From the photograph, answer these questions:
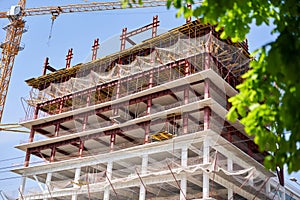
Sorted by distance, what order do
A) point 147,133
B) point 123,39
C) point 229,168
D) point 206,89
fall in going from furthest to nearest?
point 123,39, point 147,133, point 206,89, point 229,168

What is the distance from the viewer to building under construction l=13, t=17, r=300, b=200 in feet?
108

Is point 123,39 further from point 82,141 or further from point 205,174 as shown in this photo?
point 205,174

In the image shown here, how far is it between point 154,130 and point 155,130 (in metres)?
0.08

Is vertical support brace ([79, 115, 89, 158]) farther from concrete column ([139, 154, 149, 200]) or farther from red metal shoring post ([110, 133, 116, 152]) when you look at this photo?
concrete column ([139, 154, 149, 200])

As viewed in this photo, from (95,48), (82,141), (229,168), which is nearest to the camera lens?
(229,168)

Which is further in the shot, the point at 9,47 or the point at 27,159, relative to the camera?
the point at 9,47

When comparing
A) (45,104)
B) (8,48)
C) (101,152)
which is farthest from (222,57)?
(8,48)

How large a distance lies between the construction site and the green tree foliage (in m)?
24.7

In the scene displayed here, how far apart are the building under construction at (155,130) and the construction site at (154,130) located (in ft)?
0.28

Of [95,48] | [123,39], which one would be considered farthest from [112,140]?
[95,48]

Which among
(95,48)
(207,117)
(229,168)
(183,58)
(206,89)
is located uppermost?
(95,48)

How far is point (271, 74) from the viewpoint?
4.89 meters

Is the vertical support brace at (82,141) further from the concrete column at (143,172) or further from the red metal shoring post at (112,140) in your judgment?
the concrete column at (143,172)

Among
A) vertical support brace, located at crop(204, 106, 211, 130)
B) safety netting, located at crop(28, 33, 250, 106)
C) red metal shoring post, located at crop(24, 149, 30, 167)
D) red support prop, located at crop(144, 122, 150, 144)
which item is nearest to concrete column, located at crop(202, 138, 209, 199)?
vertical support brace, located at crop(204, 106, 211, 130)
